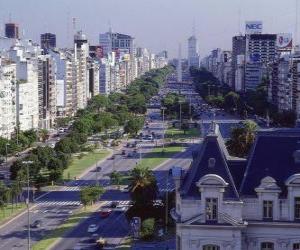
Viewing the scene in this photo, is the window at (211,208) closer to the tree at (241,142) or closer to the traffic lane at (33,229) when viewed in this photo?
the traffic lane at (33,229)

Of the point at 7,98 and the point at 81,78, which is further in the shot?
the point at 81,78

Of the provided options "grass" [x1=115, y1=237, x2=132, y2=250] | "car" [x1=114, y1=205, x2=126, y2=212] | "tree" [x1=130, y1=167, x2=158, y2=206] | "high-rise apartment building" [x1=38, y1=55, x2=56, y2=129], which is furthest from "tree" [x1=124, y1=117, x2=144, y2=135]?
"grass" [x1=115, y1=237, x2=132, y2=250]

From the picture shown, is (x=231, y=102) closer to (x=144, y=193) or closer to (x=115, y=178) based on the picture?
(x=115, y=178)

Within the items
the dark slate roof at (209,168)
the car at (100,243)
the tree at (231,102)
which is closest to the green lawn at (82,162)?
the car at (100,243)

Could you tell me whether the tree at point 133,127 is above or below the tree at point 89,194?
above

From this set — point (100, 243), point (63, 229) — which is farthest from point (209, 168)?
point (63, 229)

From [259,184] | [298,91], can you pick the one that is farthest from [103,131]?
[259,184]

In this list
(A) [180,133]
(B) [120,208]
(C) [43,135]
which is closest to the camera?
(B) [120,208]
